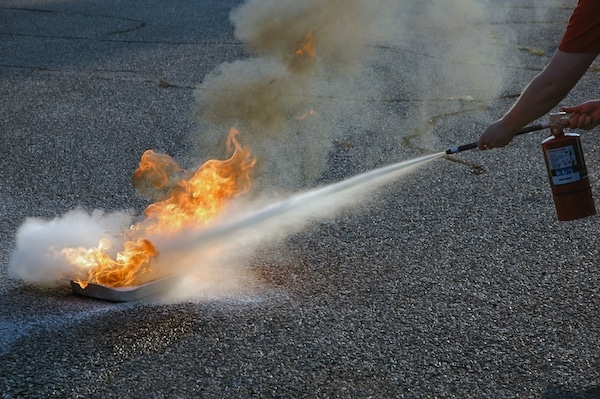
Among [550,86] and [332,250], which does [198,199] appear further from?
[550,86]

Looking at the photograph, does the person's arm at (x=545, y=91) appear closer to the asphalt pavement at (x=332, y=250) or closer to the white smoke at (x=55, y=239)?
the asphalt pavement at (x=332, y=250)

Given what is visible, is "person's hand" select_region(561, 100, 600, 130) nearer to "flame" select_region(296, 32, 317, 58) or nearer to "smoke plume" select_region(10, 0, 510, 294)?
"smoke plume" select_region(10, 0, 510, 294)

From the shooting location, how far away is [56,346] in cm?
345

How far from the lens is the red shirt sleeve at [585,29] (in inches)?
128

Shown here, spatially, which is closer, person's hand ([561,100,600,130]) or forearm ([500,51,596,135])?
forearm ([500,51,596,135])

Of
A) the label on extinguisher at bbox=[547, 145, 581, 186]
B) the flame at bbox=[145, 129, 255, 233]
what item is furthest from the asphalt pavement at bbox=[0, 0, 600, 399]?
the label on extinguisher at bbox=[547, 145, 581, 186]

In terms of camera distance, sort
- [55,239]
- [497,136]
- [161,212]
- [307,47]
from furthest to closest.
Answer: [307,47], [161,212], [55,239], [497,136]

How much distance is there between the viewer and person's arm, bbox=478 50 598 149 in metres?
3.37

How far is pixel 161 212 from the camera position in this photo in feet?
14.7

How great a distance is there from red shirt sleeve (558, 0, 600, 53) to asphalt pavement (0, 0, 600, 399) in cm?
124

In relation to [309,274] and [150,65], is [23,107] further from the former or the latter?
[309,274]

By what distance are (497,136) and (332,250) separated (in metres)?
1.24

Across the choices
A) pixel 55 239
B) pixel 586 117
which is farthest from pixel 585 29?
pixel 55 239

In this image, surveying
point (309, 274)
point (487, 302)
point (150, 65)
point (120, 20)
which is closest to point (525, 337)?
point (487, 302)
